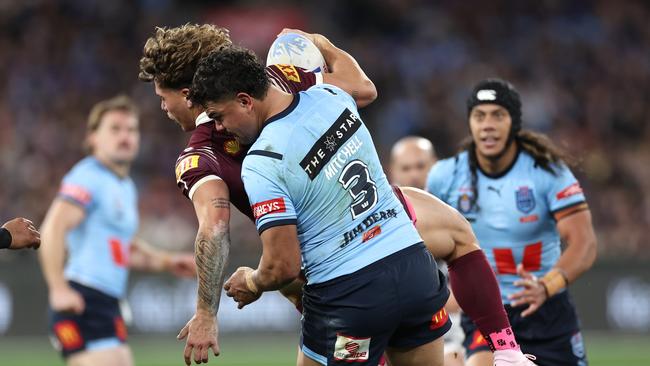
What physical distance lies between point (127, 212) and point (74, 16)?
39.5 ft

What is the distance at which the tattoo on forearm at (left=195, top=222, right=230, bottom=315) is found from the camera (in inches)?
219

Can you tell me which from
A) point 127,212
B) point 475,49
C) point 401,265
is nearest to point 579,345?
point 401,265

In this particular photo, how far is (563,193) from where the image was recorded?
24.2ft

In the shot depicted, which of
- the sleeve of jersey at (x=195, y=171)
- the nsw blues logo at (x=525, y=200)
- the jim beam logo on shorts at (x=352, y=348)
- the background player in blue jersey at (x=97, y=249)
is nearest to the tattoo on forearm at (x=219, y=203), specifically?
the sleeve of jersey at (x=195, y=171)

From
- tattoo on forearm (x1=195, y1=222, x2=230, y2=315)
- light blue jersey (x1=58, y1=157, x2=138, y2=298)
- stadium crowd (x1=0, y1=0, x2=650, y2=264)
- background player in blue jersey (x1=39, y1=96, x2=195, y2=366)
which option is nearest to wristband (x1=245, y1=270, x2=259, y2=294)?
tattoo on forearm (x1=195, y1=222, x2=230, y2=315)

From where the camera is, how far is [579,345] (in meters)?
7.53

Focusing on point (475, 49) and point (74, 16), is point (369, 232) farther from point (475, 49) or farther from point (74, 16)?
point (74, 16)

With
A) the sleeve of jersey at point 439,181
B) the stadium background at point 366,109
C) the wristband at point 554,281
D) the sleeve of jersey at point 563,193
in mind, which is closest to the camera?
the wristband at point 554,281

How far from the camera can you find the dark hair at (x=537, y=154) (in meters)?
7.51

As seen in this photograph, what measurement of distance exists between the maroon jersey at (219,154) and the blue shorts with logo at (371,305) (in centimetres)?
71

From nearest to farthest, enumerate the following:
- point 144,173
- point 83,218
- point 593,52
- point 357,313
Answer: point 357,313
point 83,218
point 144,173
point 593,52

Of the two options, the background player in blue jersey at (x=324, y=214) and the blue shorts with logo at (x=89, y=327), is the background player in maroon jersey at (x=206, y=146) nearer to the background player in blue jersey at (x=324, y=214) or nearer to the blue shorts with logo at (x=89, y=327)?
the background player in blue jersey at (x=324, y=214)

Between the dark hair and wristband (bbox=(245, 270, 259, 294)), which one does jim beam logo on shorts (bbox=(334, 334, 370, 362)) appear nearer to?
wristband (bbox=(245, 270, 259, 294))

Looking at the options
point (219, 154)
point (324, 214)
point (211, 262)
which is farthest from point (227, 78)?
point (211, 262)
